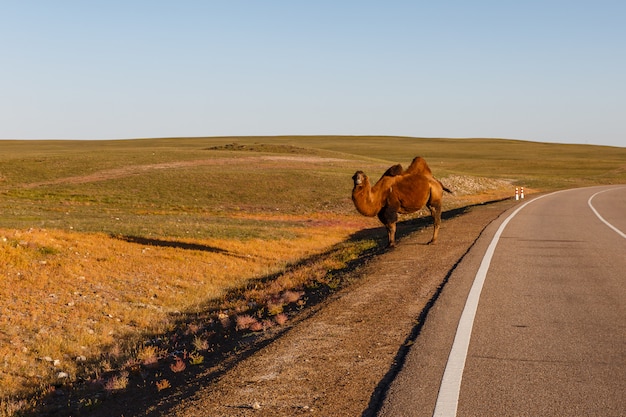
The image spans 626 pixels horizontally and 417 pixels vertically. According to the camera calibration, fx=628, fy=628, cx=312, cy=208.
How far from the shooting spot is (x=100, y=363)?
425 inches

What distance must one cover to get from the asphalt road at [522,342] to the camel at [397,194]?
290 cm

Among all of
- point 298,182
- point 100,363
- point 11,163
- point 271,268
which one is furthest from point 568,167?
point 100,363

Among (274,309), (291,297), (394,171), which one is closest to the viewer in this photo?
(274,309)

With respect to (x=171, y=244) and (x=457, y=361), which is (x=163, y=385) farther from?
(x=171, y=244)

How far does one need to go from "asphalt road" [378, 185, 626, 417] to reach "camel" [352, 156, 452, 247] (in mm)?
2903

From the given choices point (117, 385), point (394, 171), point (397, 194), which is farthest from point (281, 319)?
point (394, 171)

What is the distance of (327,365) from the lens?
6.49 meters

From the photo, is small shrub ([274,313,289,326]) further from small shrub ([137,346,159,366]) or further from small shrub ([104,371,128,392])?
small shrub ([104,371,128,392])

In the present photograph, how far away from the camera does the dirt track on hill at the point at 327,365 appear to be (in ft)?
17.8

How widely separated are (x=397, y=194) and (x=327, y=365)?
9862mm

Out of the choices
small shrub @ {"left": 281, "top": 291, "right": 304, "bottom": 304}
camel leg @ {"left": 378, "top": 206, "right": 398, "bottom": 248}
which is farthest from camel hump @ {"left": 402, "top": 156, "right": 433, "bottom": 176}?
small shrub @ {"left": 281, "top": 291, "right": 304, "bottom": 304}

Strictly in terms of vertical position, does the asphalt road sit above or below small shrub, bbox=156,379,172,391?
above

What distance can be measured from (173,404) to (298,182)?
4516 cm

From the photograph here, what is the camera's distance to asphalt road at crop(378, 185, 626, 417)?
17.1 feet
